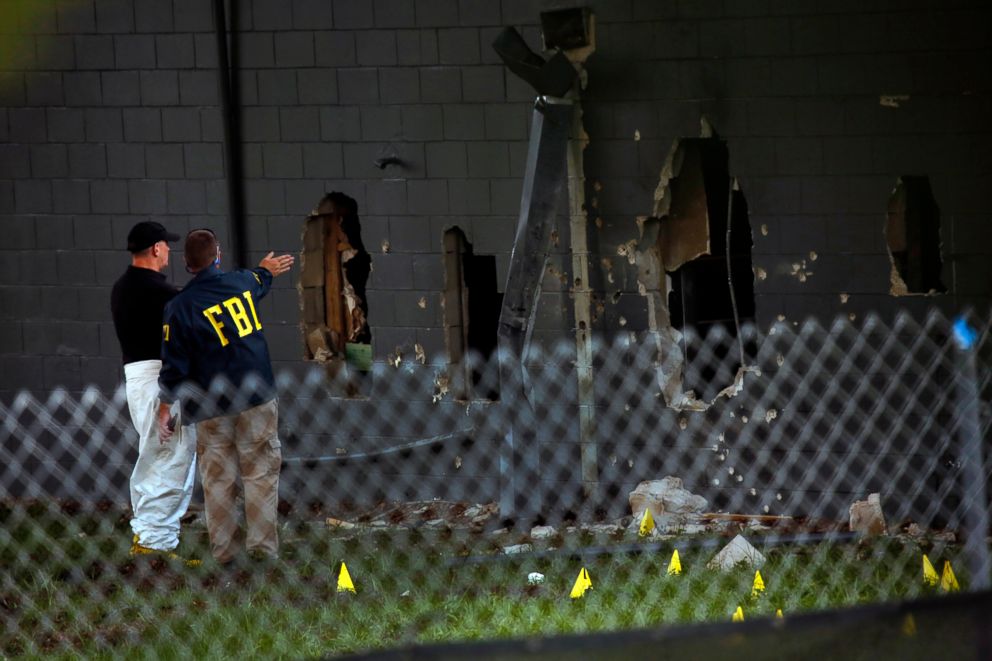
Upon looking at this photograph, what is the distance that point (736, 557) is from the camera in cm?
712

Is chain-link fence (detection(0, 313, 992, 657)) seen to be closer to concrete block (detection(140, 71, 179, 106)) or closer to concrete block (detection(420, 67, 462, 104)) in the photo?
concrete block (detection(420, 67, 462, 104))

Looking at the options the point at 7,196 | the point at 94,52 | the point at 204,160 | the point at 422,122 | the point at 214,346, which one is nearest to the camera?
the point at 214,346

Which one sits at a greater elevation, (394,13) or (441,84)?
(394,13)

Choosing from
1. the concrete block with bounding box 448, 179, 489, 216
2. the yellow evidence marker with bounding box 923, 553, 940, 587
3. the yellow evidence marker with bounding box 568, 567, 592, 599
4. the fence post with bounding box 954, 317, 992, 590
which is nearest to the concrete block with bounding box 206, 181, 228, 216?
the concrete block with bounding box 448, 179, 489, 216

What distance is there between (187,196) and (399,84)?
1577 mm

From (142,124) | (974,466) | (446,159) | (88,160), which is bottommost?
(974,466)

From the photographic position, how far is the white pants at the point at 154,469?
7.95m

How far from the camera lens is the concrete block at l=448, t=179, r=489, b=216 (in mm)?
8859

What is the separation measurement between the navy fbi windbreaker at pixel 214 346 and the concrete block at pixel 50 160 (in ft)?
8.63

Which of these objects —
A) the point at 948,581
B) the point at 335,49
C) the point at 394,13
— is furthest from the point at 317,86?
the point at 948,581

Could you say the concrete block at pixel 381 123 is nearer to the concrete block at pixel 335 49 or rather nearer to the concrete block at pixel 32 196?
the concrete block at pixel 335 49

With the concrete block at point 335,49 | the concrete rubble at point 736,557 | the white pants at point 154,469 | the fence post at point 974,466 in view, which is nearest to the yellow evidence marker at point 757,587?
the concrete rubble at point 736,557

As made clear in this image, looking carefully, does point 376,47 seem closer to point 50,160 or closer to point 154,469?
point 50,160

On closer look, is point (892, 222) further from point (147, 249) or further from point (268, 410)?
point (147, 249)
